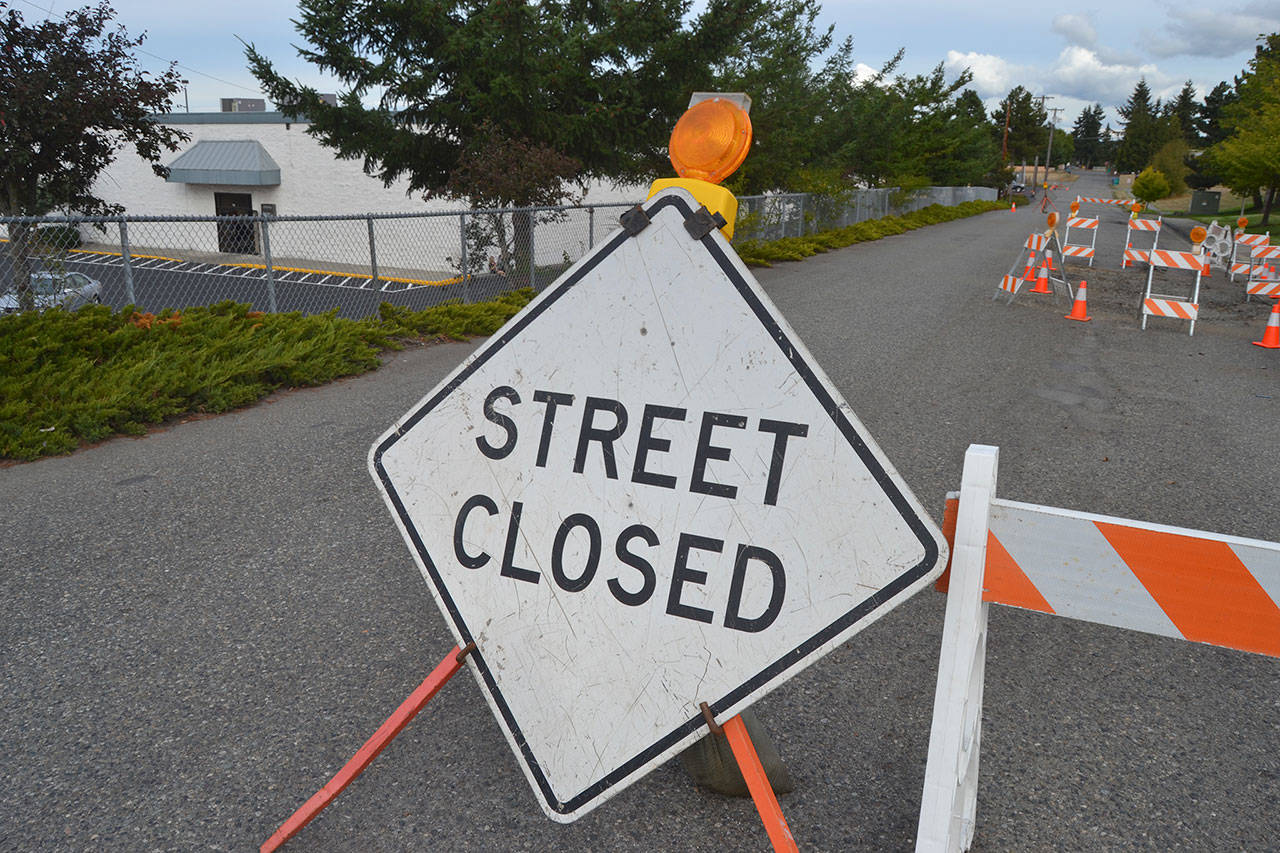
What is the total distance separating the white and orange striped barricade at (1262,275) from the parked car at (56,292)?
1492 cm

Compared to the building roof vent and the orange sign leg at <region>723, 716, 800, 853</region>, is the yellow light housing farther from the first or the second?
the building roof vent

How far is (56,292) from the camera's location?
852 cm

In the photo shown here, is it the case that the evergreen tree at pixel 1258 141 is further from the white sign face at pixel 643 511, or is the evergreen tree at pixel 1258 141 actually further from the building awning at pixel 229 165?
the white sign face at pixel 643 511

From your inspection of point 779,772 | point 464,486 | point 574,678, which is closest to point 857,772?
point 779,772

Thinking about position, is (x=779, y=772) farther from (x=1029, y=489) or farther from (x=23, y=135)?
(x=23, y=135)

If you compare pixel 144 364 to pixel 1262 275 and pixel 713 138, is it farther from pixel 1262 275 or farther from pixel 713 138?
pixel 1262 275

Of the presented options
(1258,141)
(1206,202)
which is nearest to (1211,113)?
(1206,202)

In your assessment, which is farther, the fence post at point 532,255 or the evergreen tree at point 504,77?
the evergreen tree at point 504,77

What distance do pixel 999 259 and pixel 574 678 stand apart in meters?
22.7

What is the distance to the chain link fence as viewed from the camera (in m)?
8.58

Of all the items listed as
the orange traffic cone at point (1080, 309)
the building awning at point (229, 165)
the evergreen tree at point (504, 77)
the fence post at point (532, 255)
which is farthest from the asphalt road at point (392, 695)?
the building awning at point (229, 165)

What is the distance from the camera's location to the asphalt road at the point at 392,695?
8.45 feet

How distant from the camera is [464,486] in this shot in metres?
2.35

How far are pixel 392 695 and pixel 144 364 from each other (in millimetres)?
5246
